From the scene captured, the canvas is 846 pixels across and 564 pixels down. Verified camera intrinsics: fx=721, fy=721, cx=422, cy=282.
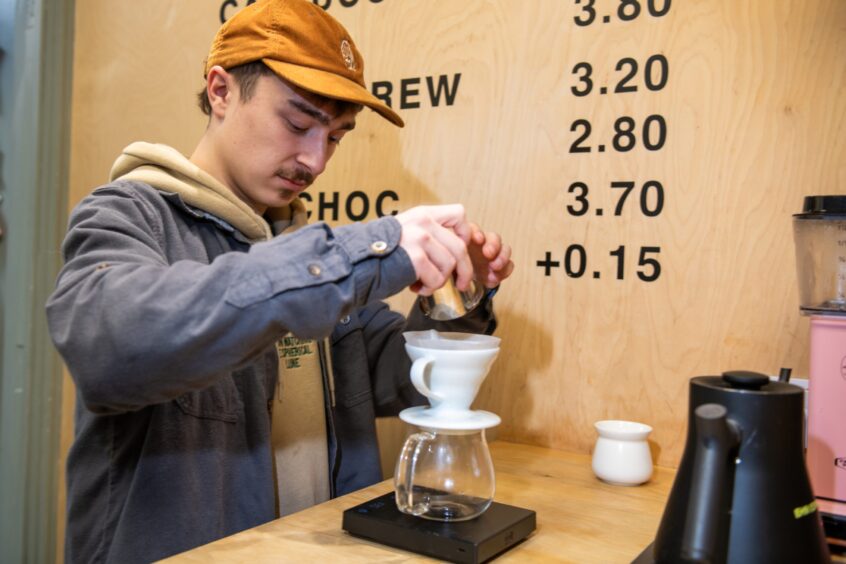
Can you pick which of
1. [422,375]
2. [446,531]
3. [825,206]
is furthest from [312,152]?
[825,206]

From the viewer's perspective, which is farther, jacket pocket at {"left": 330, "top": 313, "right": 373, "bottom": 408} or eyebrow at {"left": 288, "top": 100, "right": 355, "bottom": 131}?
jacket pocket at {"left": 330, "top": 313, "right": 373, "bottom": 408}

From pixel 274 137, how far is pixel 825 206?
859 mm

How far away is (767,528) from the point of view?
2.31ft

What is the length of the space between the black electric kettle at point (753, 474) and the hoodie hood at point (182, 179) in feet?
2.64

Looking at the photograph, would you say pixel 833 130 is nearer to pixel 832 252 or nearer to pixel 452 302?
pixel 832 252

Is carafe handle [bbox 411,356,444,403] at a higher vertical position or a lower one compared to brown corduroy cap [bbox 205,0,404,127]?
lower

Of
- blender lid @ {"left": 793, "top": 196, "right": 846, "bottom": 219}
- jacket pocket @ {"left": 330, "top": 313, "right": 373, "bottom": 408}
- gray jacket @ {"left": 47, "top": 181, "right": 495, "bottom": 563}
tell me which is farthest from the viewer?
jacket pocket @ {"left": 330, "top": 313, "right": 373, "bottom": 408}

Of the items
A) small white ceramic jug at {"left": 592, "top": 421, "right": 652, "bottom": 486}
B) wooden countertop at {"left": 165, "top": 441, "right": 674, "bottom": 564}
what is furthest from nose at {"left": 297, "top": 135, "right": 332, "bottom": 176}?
small white ceramic jug at {"left": 592, "top": 421, "right": 652, "bottom": 486}

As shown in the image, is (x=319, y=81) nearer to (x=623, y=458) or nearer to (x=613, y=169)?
(x=613, y=169)

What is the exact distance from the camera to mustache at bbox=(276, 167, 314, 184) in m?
1.26

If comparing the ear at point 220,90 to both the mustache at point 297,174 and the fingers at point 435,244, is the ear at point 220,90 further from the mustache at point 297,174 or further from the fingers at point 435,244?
the fingers at point 435,244

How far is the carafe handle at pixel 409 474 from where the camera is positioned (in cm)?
99

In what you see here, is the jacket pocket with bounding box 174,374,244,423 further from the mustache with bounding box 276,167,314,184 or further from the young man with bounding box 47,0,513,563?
the mustache with bounding box 276,167,314,184

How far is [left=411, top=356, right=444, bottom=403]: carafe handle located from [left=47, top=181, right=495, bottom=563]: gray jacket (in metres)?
0.11
